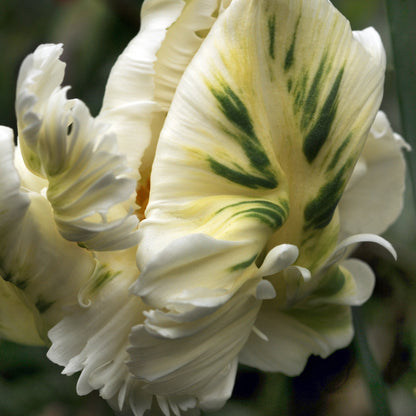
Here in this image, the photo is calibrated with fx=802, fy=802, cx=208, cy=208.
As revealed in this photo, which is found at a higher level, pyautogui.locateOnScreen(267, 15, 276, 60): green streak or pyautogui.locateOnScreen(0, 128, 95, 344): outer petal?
pyautogui.locateOnScreen(267, 15, 276, 60): green streak

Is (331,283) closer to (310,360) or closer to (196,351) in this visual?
(196,351)

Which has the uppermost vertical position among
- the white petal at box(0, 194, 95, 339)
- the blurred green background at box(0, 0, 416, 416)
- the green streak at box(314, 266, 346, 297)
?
the white petal at box(0, 194, 95, 339)

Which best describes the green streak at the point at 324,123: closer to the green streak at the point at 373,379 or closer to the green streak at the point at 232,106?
the green streak at the point at 232,106

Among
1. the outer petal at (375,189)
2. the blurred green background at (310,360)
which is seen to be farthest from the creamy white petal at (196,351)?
the blurred green background at (310,360)

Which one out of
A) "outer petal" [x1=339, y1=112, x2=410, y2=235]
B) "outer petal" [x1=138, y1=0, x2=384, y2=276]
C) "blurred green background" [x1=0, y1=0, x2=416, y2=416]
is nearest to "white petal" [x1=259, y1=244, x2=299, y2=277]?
"outer petal" [x1=138, y1=0, x2=384, y2=276]

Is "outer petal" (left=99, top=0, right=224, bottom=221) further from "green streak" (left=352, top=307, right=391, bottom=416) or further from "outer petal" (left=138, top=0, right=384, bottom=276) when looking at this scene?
"green streak" (left=352, top=307, right=391, bottom=416)

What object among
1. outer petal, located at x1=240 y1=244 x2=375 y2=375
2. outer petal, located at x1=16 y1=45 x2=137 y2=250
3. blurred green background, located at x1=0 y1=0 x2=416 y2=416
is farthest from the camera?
blurred green background, located at x1=0 y1=0 x2=416 y2=416

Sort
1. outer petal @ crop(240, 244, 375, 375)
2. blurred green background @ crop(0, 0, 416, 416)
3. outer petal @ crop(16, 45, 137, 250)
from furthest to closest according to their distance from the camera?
1. blurred green background @ crop(0, 0, 416, 416)
2. outer petal @ crop(240, 244, 375, 375)
3. outer petal @ crop(16, 45, 137, 250)
